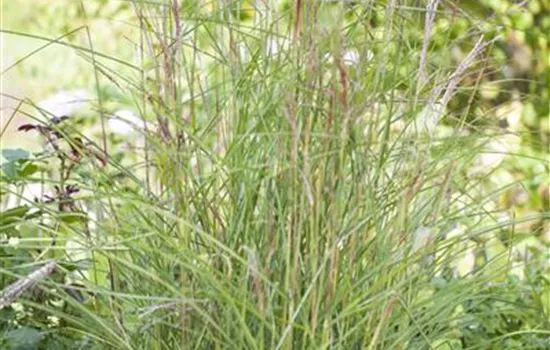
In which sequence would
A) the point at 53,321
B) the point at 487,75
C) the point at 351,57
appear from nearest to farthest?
the point at 351,57 → the point at 53,321 → the point at 487,75

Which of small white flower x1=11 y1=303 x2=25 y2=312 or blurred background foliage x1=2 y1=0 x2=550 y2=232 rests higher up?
small white flower x1=11 y1=303 x2=25 y2=312

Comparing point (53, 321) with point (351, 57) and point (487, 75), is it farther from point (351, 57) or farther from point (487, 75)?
point (487, 75)

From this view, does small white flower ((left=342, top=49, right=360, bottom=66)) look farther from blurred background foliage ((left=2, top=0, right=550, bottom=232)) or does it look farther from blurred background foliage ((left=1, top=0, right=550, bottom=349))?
blurred background foliage ((left=2, top=0, right=550, bottom=232))

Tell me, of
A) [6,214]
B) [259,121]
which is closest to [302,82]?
[259,121]

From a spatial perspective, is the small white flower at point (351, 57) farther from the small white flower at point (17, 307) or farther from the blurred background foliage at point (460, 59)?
the blurred background foliage at point (460, 59)

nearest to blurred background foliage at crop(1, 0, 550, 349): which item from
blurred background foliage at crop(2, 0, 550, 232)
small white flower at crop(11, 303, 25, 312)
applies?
blurred background foliage at crop(2, 0, 550, 232)

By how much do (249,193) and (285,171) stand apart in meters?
0.07

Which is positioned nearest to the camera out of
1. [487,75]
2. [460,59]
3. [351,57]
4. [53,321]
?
[351,57]

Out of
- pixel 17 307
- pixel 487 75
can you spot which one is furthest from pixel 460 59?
pixel 17 307

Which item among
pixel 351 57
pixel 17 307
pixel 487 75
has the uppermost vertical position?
pixel 351 57

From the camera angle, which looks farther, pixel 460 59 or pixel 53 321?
pixel 460 59

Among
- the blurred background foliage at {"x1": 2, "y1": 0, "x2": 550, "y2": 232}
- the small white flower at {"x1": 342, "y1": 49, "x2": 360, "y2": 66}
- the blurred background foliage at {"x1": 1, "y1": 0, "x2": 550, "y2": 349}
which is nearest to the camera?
the small white flower at {"x1": 342, "y1": 49, "x2": 360, "y2": 66}

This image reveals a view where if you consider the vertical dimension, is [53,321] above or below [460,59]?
above

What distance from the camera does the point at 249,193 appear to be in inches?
75.2
